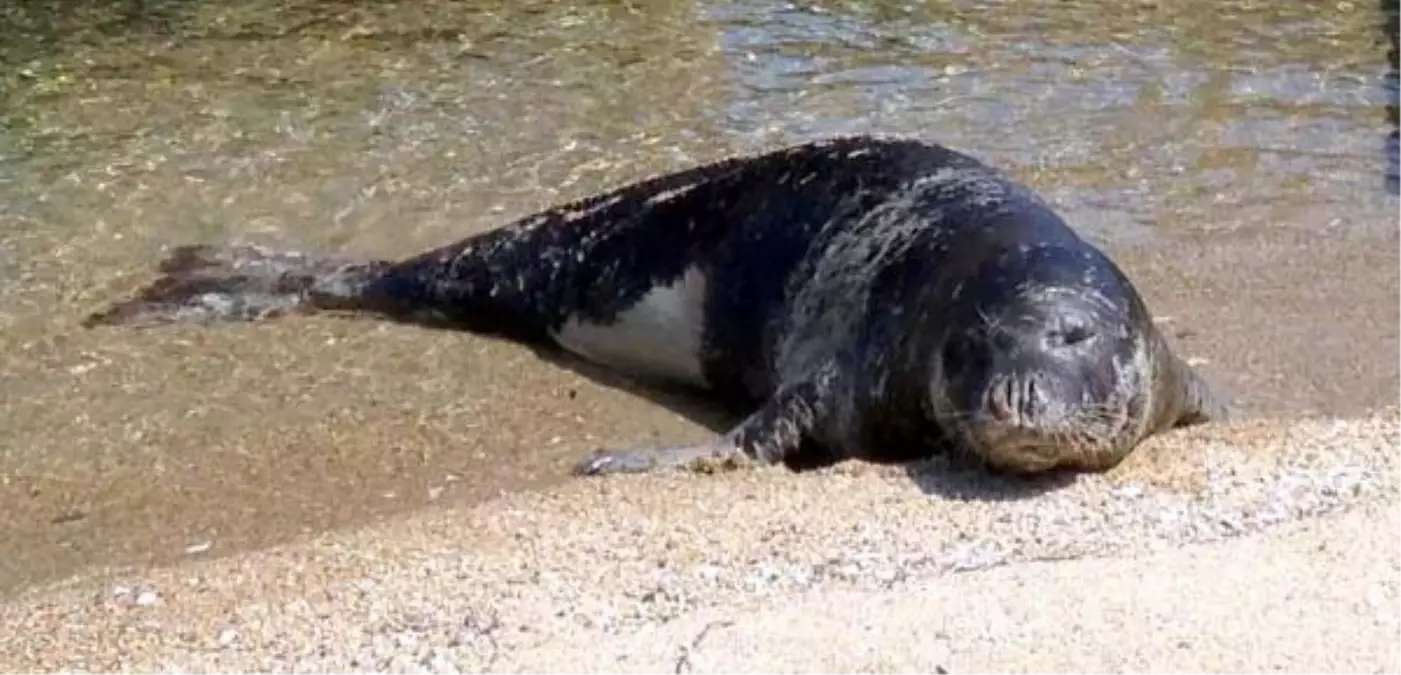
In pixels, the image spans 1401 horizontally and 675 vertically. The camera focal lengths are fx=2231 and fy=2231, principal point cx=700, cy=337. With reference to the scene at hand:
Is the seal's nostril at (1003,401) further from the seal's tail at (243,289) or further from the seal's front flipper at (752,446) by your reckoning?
the seal's tail at (243,289)

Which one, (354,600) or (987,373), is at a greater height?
(987,373)

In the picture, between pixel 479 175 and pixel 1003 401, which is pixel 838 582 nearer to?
pixel 1003 401

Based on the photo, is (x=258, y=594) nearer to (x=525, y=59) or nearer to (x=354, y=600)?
(x=354, y=600)

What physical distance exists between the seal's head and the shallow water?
130cm

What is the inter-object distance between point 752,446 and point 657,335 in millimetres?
1091

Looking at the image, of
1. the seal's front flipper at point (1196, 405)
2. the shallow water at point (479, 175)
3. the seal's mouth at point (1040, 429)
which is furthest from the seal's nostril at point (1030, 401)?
the shallow water at point (479, 175)

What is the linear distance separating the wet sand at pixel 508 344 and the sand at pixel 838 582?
0.02 metres

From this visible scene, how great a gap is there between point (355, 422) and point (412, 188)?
2446mm

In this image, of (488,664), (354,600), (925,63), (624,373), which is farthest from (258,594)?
(925,63)

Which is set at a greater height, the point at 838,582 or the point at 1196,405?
the point at 838,582

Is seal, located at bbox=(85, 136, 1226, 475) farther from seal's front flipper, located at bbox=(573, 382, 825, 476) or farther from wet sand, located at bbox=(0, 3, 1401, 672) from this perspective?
wet sand, located at bbox=(0, 3, 1401, 672)

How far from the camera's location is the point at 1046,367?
532 centimetres

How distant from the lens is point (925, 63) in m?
10.8

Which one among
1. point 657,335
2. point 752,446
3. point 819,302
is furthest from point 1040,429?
point 657,335
